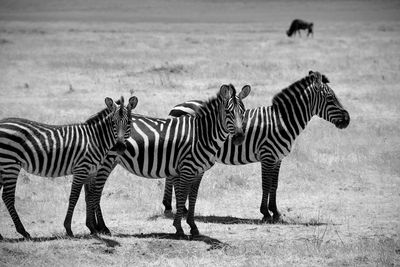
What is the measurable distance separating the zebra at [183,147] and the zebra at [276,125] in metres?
1.43

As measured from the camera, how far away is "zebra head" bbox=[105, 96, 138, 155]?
8.92 m

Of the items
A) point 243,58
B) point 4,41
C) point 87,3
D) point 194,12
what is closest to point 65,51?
point 4,41

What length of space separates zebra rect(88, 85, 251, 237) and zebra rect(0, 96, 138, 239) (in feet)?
1.86

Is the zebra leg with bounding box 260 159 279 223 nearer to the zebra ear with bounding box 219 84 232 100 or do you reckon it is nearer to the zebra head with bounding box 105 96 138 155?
the zebra ear with bounding box 219 84 232 100

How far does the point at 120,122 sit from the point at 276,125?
127 inches

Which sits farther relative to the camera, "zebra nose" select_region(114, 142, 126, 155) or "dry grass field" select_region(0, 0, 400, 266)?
"zebra nose" select_region(114, 142, 126, 155)

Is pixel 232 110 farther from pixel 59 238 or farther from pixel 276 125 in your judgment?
pixel 59 238

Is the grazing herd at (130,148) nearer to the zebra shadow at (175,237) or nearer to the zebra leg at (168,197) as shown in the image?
the zebra shadow at (175,237)

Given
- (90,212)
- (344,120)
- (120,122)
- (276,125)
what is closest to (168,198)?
(90,212)

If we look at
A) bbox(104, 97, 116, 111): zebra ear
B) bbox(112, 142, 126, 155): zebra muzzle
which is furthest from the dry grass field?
bbox(104, 97, 116, 111): zebra ear

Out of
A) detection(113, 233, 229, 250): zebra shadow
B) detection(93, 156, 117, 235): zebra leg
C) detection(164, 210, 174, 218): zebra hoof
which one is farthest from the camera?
detection(164, 210, 174, 218): zebra hoof

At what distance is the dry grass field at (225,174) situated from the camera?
8.61 m

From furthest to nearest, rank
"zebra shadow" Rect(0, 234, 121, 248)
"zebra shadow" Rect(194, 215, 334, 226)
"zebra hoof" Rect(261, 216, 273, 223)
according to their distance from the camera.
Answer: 1. "zebra hoof" Rect(261, 216, 273, 223)
2. "zebra shadow" Rect(194, 215, 334, 226)
3. "zebra shadow" Rect(0, 234, 121, 248)

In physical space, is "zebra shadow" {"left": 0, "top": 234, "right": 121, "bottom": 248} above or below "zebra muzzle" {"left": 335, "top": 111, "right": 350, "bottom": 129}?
below
